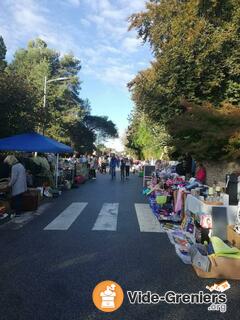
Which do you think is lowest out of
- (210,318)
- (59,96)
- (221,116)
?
(210,318)

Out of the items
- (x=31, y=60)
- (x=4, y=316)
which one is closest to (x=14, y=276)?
(x=4, y=316)

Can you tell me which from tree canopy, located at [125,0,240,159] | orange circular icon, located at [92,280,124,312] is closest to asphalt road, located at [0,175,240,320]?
orange circular icon, located at [92,280,124,312]

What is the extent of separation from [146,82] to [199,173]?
8.77 m

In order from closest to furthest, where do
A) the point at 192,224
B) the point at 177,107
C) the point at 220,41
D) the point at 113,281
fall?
the point at 113,281, the point at 192,224, the point at 220,41, the point at 177,107

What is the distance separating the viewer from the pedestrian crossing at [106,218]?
9.67 meters

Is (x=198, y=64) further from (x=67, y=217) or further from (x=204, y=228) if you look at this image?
(x=204, y=228)

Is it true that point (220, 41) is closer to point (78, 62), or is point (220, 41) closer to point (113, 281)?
point (113, 281)

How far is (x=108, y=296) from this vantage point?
17.0 ft

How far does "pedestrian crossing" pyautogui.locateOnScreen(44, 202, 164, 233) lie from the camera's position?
967cm

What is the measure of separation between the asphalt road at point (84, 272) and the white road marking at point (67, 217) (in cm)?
22

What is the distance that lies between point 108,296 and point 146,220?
5.86 metres

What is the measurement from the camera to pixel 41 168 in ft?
58.9

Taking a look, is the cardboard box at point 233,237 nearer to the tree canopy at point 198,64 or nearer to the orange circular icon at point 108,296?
the orange circular icon at point 108,296

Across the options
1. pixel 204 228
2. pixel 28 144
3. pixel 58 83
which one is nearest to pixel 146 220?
pixel 204 228
